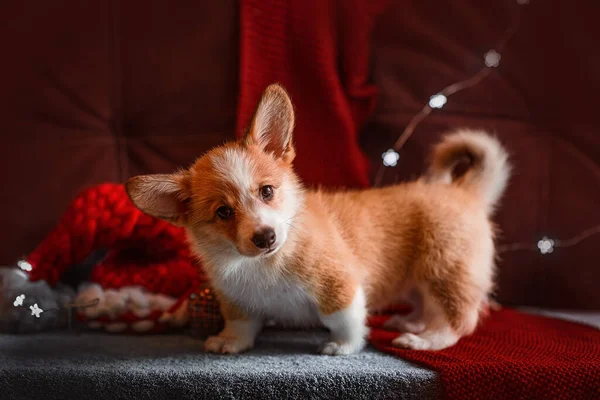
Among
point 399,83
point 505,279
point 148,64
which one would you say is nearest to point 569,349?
point 505,279

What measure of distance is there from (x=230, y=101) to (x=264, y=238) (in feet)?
2.14

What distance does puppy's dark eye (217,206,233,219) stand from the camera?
39.4 inches

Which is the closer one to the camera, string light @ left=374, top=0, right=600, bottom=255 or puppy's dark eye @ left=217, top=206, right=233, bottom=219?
puppy's dark eye @ left=217, top=206, right=233, bottom=219

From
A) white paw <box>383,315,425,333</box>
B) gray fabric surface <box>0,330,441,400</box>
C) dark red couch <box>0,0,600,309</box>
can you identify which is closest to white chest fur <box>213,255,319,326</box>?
gray fabric surface <box>0,330,441,400</box>

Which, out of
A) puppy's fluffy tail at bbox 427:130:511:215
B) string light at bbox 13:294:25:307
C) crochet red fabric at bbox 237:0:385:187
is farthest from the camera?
crochet red fabric at bbox 237:0:385:187

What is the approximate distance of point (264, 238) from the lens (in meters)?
0.94

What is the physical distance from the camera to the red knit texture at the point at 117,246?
123 centimetres

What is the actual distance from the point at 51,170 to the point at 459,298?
1.10 metres

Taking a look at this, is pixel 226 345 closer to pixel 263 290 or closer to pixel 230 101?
pixel 263 290

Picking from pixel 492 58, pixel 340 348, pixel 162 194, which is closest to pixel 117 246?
pixel 162 194

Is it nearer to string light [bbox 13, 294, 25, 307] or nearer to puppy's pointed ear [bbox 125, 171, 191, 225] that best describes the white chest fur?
puppy's pointed ear [bbox 125, 171, 191, 225]

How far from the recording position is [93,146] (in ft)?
4.82

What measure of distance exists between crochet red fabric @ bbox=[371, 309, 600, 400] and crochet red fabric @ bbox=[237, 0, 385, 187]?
49 cm

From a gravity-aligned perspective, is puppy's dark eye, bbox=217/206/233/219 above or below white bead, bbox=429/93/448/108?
below
